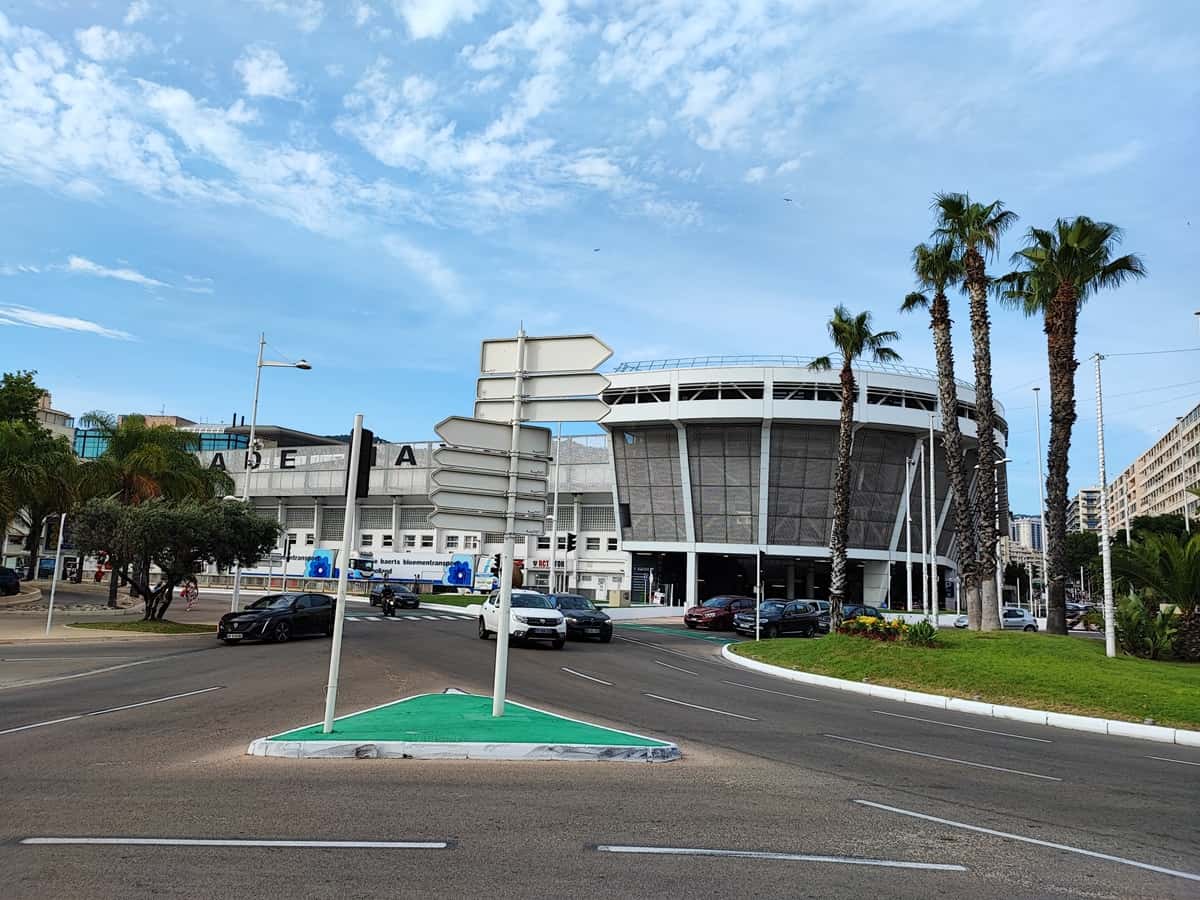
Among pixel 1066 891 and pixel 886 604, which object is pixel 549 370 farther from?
pixel 886 604

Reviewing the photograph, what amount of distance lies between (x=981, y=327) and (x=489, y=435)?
2252 cm

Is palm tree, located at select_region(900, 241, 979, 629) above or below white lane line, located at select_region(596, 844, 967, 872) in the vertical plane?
above

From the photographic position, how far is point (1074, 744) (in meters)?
12.4

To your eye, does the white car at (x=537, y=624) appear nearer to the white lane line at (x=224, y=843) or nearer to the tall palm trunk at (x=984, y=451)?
the tall palm trunk at (x=984, y=451)

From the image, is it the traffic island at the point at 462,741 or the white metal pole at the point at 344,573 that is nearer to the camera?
the traffic island at the point at 462,741

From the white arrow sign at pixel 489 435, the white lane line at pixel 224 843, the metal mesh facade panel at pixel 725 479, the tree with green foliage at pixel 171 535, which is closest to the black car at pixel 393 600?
the tree with green foliage at pixel 171 535

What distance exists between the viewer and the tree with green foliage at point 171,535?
1066 inches

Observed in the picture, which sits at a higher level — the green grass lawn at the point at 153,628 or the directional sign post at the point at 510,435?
the directional sign post at the point at 510,435

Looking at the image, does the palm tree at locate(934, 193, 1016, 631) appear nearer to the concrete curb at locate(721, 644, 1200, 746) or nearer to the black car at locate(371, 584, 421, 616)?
the concrete curb at locate(721, 644, 1200, 746)

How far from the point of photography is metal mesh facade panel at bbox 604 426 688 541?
205 ft

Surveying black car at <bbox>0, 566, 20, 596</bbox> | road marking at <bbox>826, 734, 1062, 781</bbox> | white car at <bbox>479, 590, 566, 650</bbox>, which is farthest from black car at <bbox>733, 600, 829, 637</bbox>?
black car at <bbox>0, 566, 20, 596</bbox>

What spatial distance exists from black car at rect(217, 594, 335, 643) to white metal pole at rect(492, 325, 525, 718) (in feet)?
53.8

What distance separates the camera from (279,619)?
82.2 feet

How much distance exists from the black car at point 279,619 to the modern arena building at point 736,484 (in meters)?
30.6
